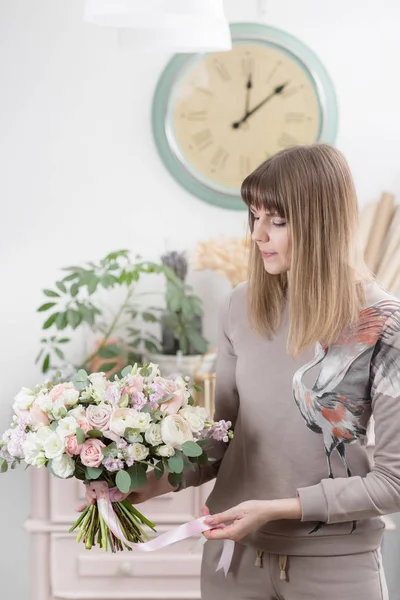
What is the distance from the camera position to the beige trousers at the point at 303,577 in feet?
5.01

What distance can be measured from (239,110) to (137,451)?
5.71 ft

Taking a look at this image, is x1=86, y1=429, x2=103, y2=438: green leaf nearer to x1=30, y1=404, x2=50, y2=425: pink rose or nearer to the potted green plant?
x1=30, y1=404, x2=50, y2=425: pink rose

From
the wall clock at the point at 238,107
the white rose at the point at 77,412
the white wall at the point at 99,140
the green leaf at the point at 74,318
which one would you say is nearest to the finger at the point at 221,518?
the white rose at the point at 77,412

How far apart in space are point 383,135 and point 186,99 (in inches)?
28.2

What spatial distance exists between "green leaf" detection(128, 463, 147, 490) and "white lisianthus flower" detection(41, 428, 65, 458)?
0.46ft

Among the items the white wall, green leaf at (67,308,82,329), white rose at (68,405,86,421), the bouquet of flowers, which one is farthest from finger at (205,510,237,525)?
the white wall

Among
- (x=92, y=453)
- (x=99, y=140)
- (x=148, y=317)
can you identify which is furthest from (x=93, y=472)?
(x=99, y=140)

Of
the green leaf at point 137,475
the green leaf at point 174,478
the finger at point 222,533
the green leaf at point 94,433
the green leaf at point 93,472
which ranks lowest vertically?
the finger at point 222,533

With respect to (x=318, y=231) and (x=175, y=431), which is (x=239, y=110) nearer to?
(x=318, y=231)

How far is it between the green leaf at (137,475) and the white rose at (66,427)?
14 centimetres

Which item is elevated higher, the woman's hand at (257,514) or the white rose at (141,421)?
the white rose at (141,421)

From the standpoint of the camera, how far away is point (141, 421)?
1.45 meters

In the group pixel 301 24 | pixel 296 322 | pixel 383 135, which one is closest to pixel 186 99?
pixel 301 24

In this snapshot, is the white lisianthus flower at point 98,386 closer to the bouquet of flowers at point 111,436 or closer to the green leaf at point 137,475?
the bouquet of flowers at point 111,436
